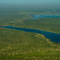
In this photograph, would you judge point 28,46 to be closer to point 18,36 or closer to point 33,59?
point 33,59

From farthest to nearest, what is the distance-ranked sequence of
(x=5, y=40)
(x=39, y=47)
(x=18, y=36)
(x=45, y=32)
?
(x=45, y=32) < (x=18, y=36) < (x=5, y=40) < (x=39, y=47)

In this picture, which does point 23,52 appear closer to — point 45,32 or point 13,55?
point 13,55

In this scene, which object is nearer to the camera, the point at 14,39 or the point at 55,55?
the point at 55,55

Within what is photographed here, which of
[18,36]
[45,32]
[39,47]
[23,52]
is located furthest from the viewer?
[45,32]

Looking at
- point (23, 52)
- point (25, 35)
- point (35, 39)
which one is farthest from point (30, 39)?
point (23, 52)

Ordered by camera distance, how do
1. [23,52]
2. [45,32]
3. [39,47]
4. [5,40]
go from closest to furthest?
[23,52], [39,47], [5,40], [45,32]

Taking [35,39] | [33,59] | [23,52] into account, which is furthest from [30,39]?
[33,59]

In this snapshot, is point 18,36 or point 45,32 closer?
point 18,36

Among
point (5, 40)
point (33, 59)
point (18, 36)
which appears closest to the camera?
point (33, 59)
